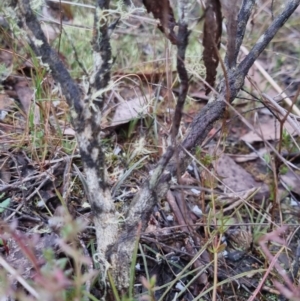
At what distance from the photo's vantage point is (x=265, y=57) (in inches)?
89.7

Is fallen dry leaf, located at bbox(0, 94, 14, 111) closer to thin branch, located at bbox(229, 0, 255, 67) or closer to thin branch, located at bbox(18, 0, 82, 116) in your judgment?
thin branch, located at bbox(18, 0, 82, 116)

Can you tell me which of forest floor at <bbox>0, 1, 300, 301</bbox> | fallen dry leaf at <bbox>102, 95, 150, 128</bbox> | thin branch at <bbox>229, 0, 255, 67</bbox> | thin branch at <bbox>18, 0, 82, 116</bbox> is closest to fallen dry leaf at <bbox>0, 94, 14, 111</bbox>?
forest floor at <bbox>0, 1, 300, 301</bbox>

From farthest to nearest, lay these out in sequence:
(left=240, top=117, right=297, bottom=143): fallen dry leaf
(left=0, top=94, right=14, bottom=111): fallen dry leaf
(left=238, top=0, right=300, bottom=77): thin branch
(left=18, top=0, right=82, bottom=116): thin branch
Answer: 1. (left=240, top=117, right=297, bottom=143): fallen dry leaf
2. (left=0, top=94, right=14, bottom=111): fallen dry leaf
3. (left=238, top=0, right=300, bottom=77): thin branch
4. (left=18, top=0, right=82, bottom=116): thin branch

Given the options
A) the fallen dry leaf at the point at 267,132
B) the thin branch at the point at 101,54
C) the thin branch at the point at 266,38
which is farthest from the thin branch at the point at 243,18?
the fallen dry leaf at the point at 267,132

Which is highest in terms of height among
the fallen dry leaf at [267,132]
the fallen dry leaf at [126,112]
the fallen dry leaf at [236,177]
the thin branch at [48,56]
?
the thin branch at [48,56]

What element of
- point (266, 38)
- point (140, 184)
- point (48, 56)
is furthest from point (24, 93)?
point (266, 38)

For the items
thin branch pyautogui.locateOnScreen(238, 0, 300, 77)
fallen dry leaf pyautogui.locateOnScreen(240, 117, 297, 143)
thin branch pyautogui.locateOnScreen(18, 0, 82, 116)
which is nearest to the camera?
thin branch pyautogui.locateOnScreen(18, 0, 82, 116)

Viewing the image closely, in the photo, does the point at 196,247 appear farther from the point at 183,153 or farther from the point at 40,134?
the point at 40,134

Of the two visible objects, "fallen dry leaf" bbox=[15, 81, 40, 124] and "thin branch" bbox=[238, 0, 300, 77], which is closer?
"thin branch" bbox=[238, 0, 300, 77]

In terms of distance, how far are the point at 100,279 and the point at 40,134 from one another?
50cm

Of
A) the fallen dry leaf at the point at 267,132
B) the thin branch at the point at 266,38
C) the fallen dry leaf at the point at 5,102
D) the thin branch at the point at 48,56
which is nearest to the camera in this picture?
the thin branch at the point at 48,56

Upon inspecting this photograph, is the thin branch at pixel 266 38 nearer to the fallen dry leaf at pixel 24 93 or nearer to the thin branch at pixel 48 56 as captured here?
the thin branch at pixel 48 56

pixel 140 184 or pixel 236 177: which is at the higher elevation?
pixel 140 184

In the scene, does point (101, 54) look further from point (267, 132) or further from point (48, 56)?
point (267, 132)
